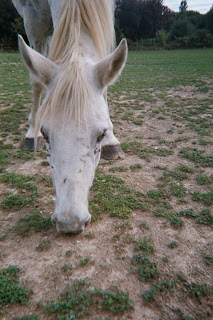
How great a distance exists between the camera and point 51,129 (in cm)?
175

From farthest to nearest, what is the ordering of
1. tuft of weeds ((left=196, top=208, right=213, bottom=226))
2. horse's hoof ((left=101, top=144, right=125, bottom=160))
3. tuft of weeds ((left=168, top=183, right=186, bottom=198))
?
horse's hoof ((left=101, top=144, right=125, bottom=160)) → tuft of weeds ((left=168, top=183, right=186, bottom=198)) → tuft of weeds ((left=196, top=208, right=213, bottom=226))

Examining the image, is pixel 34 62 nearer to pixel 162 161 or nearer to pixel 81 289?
pixel 81 289

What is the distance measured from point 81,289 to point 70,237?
21.5 inches

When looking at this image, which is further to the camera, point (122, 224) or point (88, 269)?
point (122, 224)

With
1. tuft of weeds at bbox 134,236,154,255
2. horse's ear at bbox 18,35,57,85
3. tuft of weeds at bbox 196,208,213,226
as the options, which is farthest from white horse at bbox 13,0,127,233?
tuft of weeds at bbox 196,208,213,226

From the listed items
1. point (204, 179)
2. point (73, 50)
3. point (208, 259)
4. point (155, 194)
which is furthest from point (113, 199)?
point (73, 50)

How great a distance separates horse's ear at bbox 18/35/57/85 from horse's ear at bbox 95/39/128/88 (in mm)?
378

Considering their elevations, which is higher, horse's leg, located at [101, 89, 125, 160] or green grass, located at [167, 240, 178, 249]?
horse's leg, located at [101, 89, 125, 160]

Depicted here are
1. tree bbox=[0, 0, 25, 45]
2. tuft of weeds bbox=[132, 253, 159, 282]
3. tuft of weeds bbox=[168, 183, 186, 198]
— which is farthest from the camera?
tree bbox=[0, 0, 25, 45]

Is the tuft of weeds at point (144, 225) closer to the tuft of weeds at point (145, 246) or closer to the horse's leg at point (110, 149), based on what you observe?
the tuft of weeds at point (145, 246)

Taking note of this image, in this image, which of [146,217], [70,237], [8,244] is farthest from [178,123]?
[8,244]

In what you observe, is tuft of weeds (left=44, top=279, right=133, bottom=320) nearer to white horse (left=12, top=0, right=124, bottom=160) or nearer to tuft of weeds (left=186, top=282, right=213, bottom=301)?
tuft of weeds (left=186, top=282, right=213, bottom=301)

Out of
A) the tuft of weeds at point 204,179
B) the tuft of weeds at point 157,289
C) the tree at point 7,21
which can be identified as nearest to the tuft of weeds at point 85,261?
the tuft of weeds at point 157,289

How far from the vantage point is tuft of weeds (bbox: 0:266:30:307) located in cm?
157
